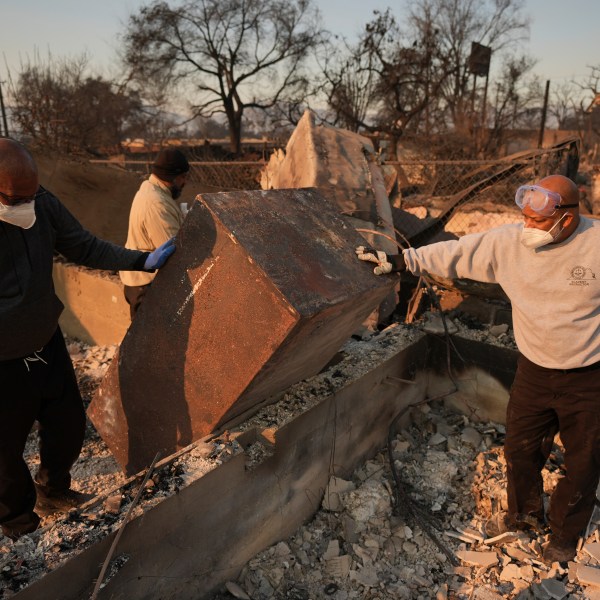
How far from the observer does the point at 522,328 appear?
8.61 ft

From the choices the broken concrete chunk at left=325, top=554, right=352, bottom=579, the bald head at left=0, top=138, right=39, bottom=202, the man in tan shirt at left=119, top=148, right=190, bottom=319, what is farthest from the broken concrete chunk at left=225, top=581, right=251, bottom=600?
the man in tan shirt at left=119, top=148, right=190, bottom=319

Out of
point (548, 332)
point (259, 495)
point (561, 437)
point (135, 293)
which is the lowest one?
point (259, 495)

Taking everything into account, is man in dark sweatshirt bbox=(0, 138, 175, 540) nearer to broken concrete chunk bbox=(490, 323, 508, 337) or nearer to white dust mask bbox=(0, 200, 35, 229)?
white dust mask bbox=(0, 200, 35, 229)

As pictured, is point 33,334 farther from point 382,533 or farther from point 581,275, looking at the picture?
point 581,275

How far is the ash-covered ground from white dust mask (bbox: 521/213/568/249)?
1.37 m

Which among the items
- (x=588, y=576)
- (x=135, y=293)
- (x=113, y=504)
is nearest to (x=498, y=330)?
(x=588, y=576)

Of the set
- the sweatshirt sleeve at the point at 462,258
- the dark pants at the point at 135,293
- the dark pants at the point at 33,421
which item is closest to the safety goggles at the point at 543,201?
the sweatshirt sleeve at the point at 462,258

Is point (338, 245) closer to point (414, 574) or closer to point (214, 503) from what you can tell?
point (214, 503)

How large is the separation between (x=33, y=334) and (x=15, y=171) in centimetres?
74

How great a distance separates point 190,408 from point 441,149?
1591cm

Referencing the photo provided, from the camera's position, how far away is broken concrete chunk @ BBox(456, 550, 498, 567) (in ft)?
8.85

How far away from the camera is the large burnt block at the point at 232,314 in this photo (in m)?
2.12

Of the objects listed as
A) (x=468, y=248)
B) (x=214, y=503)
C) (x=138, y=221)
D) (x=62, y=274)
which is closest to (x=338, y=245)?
(x=468, y=248)

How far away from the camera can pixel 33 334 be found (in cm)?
225
